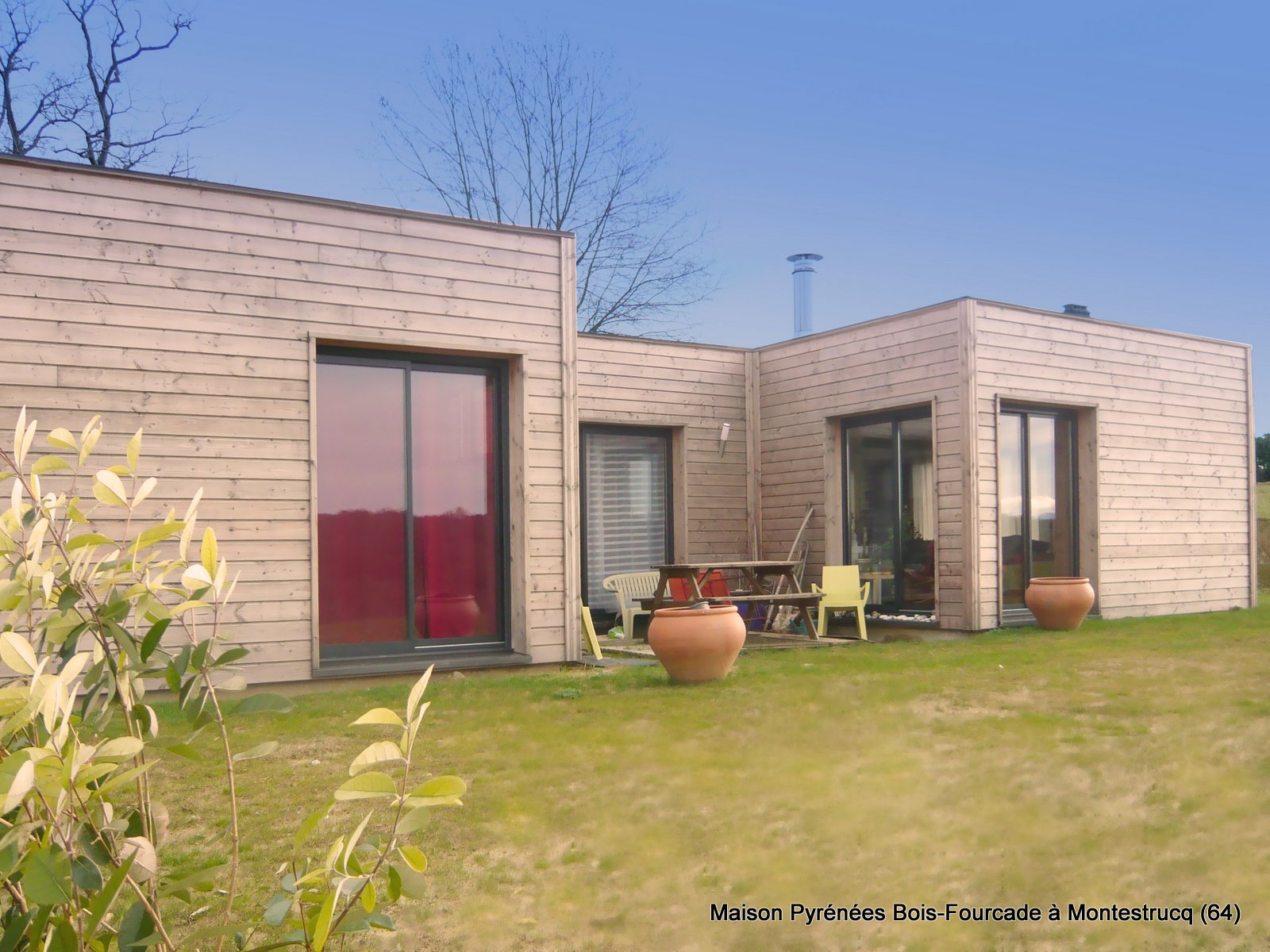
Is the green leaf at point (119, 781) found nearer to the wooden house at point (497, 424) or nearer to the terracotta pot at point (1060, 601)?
the wooden house at point (497, 424)

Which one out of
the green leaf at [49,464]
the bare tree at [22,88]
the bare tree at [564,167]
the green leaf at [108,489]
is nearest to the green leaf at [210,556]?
the green leaf at [108,489]

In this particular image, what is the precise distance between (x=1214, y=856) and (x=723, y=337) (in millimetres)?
21206

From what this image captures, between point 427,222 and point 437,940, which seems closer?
point 437,940

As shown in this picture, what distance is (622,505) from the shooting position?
11680 mm

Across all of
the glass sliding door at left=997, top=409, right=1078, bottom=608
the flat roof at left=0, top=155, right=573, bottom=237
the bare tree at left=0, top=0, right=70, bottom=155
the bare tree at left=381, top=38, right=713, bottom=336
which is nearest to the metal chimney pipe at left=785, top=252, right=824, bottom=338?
the bare tree at left=381, top=38, right=713, bottom=336

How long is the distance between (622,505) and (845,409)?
2660 millimetres

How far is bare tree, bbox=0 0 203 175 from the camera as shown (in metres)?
16.2

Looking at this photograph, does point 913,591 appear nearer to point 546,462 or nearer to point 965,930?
point 546,462

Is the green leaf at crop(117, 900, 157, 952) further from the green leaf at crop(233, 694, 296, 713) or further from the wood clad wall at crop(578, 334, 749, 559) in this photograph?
the wood clad wall at crop(578, 334, 749, 559)

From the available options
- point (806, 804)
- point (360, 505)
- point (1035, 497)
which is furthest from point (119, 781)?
point (1035, 497)

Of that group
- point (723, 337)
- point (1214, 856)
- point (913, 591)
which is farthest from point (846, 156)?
point (1214, 856)

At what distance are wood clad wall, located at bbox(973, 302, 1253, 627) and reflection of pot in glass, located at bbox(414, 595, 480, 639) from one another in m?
5.07

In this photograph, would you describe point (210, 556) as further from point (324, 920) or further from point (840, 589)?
point (840, 589)

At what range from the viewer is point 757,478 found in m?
12.4
